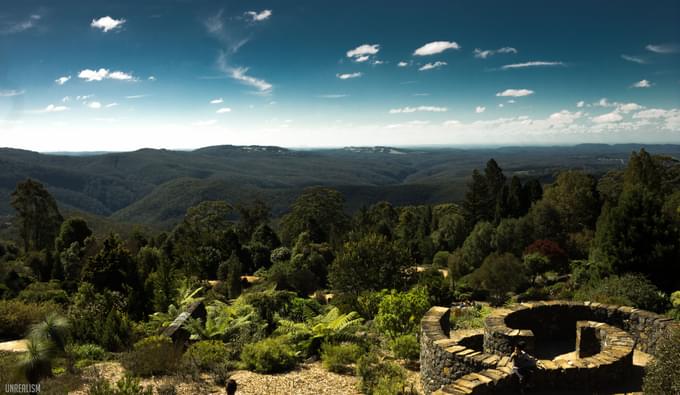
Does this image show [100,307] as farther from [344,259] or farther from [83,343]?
[344,259]

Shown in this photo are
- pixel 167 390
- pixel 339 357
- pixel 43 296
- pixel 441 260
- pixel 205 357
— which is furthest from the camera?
pixel 441 260

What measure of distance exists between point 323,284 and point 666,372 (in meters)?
28.2

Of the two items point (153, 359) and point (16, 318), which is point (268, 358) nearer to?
point (153, 359)

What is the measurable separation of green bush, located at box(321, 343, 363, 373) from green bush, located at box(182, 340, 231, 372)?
90.9 inches

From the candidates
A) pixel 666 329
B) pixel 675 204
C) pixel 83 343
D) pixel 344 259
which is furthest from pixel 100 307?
pixel 675 204

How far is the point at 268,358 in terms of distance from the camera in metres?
9.76

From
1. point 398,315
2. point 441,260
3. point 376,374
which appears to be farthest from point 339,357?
point 441,260

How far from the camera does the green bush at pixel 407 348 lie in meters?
10.5

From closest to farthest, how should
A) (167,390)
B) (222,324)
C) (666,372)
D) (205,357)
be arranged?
1. (666,372)
2. (167,390)
3. (205,357)
4. (222,324)

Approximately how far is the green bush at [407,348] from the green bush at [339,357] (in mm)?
940

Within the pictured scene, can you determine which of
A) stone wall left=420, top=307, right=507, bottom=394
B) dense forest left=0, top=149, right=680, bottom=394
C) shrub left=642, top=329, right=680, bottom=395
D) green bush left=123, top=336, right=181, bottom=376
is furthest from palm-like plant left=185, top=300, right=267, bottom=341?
shrub left=642, top=329, right=680, bottom=395

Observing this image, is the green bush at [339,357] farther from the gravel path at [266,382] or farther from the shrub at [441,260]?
the shrub at [441,260]

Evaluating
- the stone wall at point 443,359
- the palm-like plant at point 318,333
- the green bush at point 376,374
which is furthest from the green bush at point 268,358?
the stone wall at point 443,359

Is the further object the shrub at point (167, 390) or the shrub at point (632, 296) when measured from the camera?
the shrub at point (632, 296)
